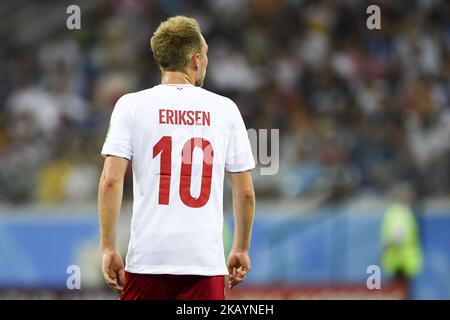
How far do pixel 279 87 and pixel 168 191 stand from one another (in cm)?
879

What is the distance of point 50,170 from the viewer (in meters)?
12.2

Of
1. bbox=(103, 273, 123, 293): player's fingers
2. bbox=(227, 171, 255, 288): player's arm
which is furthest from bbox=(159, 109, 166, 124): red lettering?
bbox=(103, 273, 123, 293): player's fingers

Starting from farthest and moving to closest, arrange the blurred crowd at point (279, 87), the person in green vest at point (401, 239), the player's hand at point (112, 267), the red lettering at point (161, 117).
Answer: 1. the blurred crowd at point (279, 87)
2. the person in green vest at point (401, 239)
3. the red lettering at point (161, 117)
4. the player's hand at point (112, 267)

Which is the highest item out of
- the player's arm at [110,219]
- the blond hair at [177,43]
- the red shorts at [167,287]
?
the blond hair at [177,43]

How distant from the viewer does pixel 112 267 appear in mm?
4574

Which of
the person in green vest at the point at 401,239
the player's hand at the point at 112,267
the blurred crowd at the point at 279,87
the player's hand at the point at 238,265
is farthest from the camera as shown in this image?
the blurred crowd at the point at 279,87

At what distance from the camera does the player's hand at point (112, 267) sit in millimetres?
4562

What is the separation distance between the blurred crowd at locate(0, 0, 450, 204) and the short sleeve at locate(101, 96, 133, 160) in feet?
23.5

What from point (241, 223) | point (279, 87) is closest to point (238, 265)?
point (241, 223)

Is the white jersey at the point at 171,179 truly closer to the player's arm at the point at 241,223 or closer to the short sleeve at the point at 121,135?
the short sleeve at the point at 121,135

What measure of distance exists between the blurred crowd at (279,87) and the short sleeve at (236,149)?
22.8 feet

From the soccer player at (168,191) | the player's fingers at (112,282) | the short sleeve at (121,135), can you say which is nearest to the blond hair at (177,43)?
the soccer player at (168,191)

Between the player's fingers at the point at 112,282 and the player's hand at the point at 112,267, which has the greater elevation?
the player's hand at the point at 112,267
